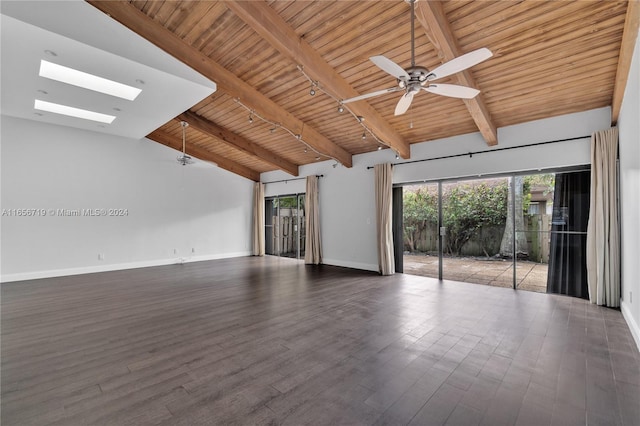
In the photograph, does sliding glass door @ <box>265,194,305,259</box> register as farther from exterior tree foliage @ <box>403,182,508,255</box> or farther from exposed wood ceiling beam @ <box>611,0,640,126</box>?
exposed wood ceiling beam @ <box>611,0,640,126</box>

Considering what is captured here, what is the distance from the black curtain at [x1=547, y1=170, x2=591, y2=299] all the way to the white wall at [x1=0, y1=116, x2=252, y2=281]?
28.9 feet

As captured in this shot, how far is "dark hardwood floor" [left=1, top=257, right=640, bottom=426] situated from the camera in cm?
Answer: 196

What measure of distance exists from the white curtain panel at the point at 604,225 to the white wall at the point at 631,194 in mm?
142

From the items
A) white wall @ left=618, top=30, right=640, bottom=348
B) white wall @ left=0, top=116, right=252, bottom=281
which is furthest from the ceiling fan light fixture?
white wall @ left=618, top=30, right=640, bottom=348

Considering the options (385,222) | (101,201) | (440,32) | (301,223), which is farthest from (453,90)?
(101,201)

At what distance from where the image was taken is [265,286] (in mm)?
5594

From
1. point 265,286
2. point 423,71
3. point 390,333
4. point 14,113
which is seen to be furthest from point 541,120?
point 14,113

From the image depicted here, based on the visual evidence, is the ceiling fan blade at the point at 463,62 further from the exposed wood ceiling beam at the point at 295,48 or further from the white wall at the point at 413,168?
the white wall at the point at 413,168

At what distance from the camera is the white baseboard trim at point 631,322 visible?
300 cm

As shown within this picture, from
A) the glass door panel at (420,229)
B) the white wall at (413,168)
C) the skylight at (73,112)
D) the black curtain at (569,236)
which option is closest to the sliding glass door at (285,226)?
the white wall at (413,168)

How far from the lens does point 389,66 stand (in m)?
2.69

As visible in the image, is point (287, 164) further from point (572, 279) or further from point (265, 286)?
point (572, 279)

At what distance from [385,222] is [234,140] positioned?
4468mm

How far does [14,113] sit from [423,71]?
7939 millimetres
